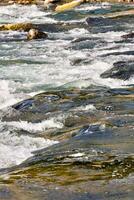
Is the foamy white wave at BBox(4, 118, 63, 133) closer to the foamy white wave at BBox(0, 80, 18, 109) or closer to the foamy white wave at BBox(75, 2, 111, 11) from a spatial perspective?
the foamy white wave at BBox(0, 80, 18, 109)

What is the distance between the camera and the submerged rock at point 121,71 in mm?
16672

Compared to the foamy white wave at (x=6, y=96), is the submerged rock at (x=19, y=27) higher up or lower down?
higher up

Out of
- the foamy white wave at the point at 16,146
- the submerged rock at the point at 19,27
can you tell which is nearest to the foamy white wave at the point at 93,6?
the submerged rock at the point at 19,27

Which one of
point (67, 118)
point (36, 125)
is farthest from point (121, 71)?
point (36, 125)

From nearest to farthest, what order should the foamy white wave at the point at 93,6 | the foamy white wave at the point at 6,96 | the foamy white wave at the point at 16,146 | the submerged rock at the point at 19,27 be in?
the foamy white wave at the point at 16,146, the foamy white wave at the point at 6,96, the submerged rock at the point at 19,27, the foamy white wave at the point at 93,6

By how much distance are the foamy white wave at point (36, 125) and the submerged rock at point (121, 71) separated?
551cm

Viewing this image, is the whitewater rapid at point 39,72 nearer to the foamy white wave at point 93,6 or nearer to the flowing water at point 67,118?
the flowing water at point 67,118

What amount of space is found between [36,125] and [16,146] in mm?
1574

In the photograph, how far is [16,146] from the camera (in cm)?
991

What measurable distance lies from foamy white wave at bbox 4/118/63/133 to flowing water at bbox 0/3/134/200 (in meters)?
0.02

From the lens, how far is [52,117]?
11.8m

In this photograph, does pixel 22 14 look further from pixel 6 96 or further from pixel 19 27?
pixel 6 96

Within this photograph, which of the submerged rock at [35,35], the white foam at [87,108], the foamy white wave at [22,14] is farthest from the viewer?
the foamy white wave at [22,14]

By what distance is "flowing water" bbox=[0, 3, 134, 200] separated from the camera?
6.91m
